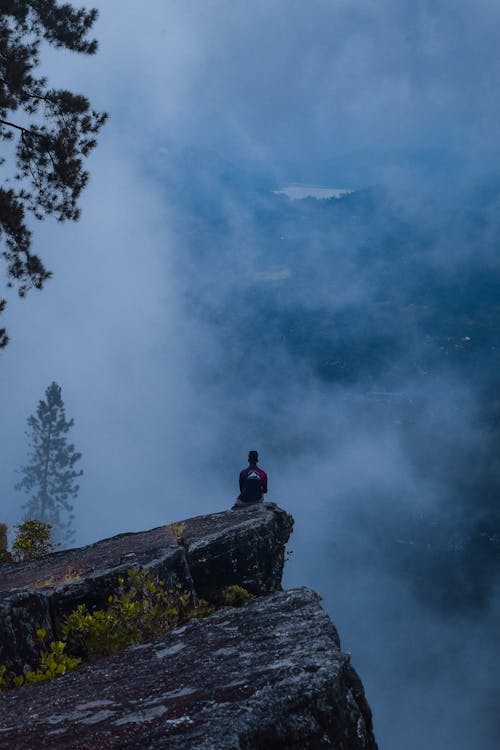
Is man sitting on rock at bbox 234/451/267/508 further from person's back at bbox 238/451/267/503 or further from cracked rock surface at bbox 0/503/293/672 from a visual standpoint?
cracked rock surface at bbox 0/503/293/672

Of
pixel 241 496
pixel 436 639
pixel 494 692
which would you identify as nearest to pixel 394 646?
pixel 436 639

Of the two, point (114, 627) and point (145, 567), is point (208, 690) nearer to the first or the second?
point (114, 627)

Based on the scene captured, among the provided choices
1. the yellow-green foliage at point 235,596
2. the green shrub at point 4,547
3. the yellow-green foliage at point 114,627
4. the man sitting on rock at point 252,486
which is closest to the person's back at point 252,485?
the man sitting on rock at point 252,486

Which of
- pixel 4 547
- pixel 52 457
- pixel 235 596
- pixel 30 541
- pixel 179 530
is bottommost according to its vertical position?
pixel 235 596

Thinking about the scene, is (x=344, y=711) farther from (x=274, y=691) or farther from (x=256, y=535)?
(x=256, y=535)

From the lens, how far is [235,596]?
1032 cm

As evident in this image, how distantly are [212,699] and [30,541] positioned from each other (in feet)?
39.0

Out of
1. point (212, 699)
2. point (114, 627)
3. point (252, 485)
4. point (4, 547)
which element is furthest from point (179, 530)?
point (212, 699)

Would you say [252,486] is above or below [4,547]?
above

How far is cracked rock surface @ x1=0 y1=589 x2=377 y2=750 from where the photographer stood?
3537 millimetres

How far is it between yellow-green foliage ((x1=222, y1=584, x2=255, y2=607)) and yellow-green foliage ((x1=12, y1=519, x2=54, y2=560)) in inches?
234

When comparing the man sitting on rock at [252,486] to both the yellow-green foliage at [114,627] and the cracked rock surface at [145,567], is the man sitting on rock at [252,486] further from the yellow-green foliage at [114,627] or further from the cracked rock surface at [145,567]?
the yellow-green foliage at [114,627]

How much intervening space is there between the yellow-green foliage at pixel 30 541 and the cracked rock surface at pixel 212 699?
9839 mm

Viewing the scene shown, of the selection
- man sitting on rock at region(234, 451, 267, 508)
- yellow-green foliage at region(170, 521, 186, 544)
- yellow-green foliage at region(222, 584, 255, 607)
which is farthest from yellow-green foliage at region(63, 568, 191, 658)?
man sitting on rock at region(234, 451, 267, 508)
